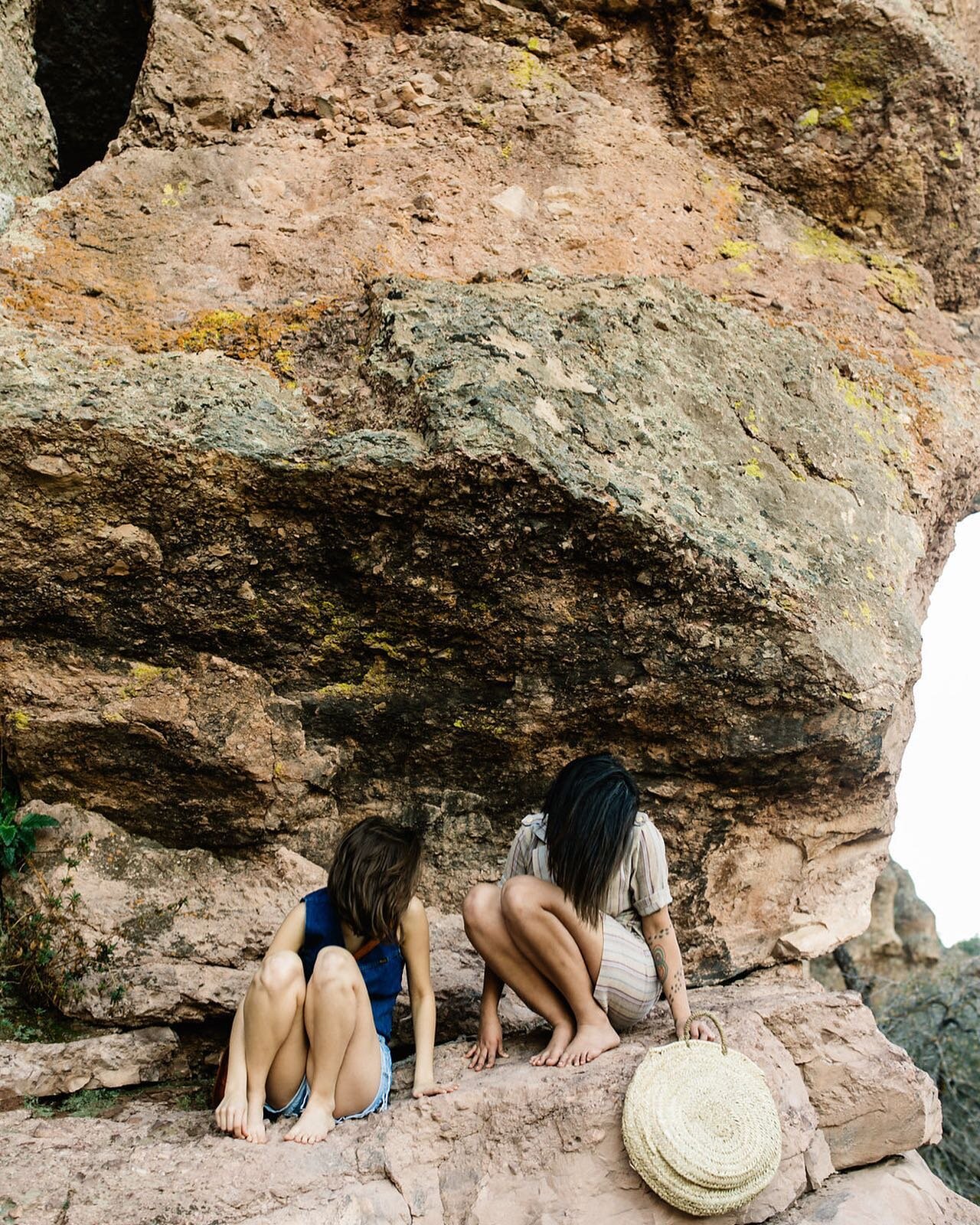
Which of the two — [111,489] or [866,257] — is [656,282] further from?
[111,489]

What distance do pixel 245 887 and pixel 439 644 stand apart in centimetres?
113

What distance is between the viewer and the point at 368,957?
3.25 metres

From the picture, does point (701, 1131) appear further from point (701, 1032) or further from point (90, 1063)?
point (90, 1063)

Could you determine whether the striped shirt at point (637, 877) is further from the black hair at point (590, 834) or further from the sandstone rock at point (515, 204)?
the sandstone rock at point (515, 204)

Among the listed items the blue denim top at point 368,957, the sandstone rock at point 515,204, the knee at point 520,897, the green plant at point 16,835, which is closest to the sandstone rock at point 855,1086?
the knee at point 520,897

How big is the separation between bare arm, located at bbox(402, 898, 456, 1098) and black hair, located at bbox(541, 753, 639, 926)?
0.45m

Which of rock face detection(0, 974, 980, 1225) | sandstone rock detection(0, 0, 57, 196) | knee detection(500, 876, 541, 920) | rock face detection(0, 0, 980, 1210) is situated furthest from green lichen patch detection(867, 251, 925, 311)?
sandstone rock detection(0, 0, 57, 196)

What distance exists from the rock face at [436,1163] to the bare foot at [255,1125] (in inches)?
1.3

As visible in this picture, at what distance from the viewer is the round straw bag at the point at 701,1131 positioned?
9.05 ft

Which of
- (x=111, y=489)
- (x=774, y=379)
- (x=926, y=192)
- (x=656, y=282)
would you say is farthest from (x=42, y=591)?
(x=926, y=192)

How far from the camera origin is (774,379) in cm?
423

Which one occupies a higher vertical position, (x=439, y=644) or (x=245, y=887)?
(x=439, y=644)

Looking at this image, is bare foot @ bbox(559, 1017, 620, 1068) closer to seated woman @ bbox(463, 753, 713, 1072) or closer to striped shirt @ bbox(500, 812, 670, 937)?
Answer: seated woman @ bbox(463, 753, 713, 1072)

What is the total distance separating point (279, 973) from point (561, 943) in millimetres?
855
